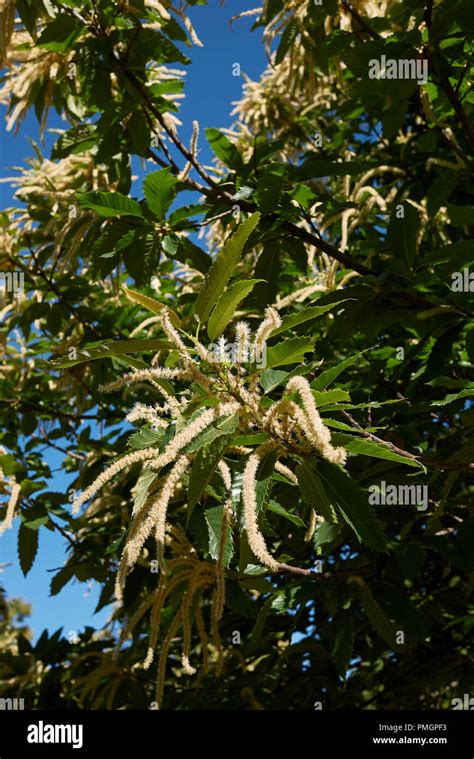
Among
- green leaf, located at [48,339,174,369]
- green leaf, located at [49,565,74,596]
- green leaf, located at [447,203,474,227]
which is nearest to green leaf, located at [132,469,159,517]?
green leaf, located at [48,339,174,369]

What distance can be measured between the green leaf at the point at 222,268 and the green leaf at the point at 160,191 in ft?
3.30

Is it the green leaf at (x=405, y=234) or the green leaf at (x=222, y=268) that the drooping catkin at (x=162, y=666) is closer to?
the green leaf at (x=222, y=268)

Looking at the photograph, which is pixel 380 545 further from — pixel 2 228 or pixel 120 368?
pixel 2 228

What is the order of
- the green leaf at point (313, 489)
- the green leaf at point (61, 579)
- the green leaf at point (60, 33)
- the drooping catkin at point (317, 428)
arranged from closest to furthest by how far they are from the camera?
the drooping catkin at point (317, 428), the green leaf at point (313, 489), the green leaf at point (60, 33), the green leaf at point (61, 579)

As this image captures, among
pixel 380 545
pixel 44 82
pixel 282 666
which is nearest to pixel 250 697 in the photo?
pixel 282 666

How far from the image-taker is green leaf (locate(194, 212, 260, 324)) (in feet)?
4.51

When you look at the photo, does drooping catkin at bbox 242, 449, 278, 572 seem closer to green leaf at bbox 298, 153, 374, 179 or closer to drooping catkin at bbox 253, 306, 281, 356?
drooping catkin at bbox 253, 306, 281, 356

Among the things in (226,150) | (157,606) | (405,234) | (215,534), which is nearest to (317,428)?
(215,534)

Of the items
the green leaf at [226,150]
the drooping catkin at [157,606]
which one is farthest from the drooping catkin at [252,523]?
the green leaf at [226,150]

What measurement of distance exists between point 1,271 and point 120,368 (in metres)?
0.75

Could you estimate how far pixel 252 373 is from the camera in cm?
146

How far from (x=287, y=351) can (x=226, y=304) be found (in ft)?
0.49

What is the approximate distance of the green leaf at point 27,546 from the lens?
3.06 metres

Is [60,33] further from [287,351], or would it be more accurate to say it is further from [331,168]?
[287,351]
